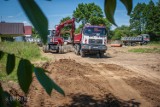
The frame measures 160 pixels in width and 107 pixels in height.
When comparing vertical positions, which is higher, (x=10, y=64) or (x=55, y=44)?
(x=10, y=64)

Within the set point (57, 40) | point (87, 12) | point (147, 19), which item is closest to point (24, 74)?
point (57, 40)

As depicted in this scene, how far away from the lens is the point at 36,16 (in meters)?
0.68

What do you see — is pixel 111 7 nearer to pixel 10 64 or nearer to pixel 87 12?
pixel 10 64

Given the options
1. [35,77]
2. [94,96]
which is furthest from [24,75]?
[94,96]

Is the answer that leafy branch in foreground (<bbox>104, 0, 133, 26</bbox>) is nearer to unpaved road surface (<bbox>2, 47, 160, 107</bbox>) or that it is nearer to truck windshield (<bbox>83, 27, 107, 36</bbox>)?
unpaved road surface (<bbox>2, 47, 160, 107</bbox>)

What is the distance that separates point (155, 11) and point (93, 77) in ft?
201

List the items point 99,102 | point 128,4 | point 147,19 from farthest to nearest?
point 147,19
point 99,102
point 128,4

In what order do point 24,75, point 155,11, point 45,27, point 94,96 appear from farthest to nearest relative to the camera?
point 155,11
point 94,96
point 24,75
point 45,27

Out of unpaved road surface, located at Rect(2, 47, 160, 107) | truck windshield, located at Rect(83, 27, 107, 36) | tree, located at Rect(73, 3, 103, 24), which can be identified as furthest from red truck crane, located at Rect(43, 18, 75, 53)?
tree, located at Rect(73, 3, 103, 24)

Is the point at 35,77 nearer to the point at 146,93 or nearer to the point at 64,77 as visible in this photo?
the point at 146,93

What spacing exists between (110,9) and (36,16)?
29 cm

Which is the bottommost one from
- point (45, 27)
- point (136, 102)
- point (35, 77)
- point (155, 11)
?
point (136, 102)

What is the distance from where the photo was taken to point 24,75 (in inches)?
34.7

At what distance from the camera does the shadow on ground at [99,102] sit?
7.55 m
